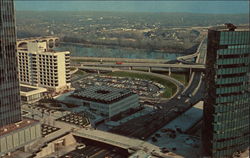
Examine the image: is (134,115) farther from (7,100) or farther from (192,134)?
(7,100)

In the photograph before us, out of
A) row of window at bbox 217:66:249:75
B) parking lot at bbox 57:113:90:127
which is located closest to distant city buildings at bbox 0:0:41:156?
parking lot at bbox 57:113:90:127

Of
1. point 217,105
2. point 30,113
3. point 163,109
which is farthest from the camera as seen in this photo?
point 163,109

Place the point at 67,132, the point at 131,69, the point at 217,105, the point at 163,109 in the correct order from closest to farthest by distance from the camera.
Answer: the point at 217,105, the point at 67,132, the point at 163,109, the point at 131,69

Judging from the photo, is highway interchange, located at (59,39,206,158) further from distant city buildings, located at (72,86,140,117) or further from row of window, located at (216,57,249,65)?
row of window, located at (216,57,249,65)

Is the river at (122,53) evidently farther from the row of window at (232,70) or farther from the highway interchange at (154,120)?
the row of window at (232,70)

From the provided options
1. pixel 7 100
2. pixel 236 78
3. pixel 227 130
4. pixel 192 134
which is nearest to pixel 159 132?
pixel 192 134

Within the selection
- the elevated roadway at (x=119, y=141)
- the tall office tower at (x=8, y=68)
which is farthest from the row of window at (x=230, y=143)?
the tall office tower at (x=8, y=68)
